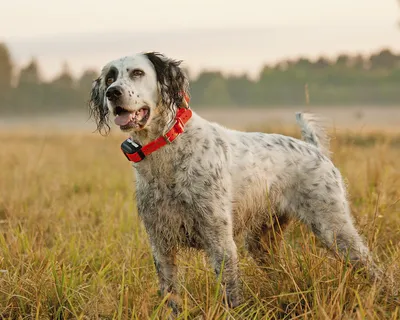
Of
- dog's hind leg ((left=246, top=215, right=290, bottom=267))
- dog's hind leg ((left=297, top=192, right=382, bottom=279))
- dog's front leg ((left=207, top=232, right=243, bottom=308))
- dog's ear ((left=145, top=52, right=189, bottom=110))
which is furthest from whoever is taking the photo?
dog's hind leg ((left=246, top=215, right=290, bottom=267))

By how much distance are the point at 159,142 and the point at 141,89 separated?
35cm

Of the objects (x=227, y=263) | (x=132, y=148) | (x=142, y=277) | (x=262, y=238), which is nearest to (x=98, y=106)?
(x=132, y=148)

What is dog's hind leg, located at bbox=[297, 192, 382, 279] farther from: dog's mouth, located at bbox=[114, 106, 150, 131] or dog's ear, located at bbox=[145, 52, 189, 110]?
dog's mouth, located at bbox=[114, 106, 150, 131]

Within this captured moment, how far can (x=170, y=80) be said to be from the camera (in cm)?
386

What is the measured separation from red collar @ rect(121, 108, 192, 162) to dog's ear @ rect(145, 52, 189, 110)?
0.26ft

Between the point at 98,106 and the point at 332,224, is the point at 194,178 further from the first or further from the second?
the point at 332,224

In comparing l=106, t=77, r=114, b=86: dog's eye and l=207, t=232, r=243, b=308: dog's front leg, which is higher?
l=106, t=77, r=114, b=86: dog's eye

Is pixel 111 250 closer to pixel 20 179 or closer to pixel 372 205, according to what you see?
pixel 372 205

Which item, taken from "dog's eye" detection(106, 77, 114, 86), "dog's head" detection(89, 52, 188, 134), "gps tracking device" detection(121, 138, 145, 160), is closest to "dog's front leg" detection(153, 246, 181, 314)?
"gps tracking device" detection(121, 138, 145, 160)

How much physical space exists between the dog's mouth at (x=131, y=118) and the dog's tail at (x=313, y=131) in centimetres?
161

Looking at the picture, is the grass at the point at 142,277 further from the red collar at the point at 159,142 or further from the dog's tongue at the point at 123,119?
the dog's tongue at the point at 123,119

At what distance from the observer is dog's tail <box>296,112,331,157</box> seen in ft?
15.9

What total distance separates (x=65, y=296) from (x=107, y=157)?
9.77 m

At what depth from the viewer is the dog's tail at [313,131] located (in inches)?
190
